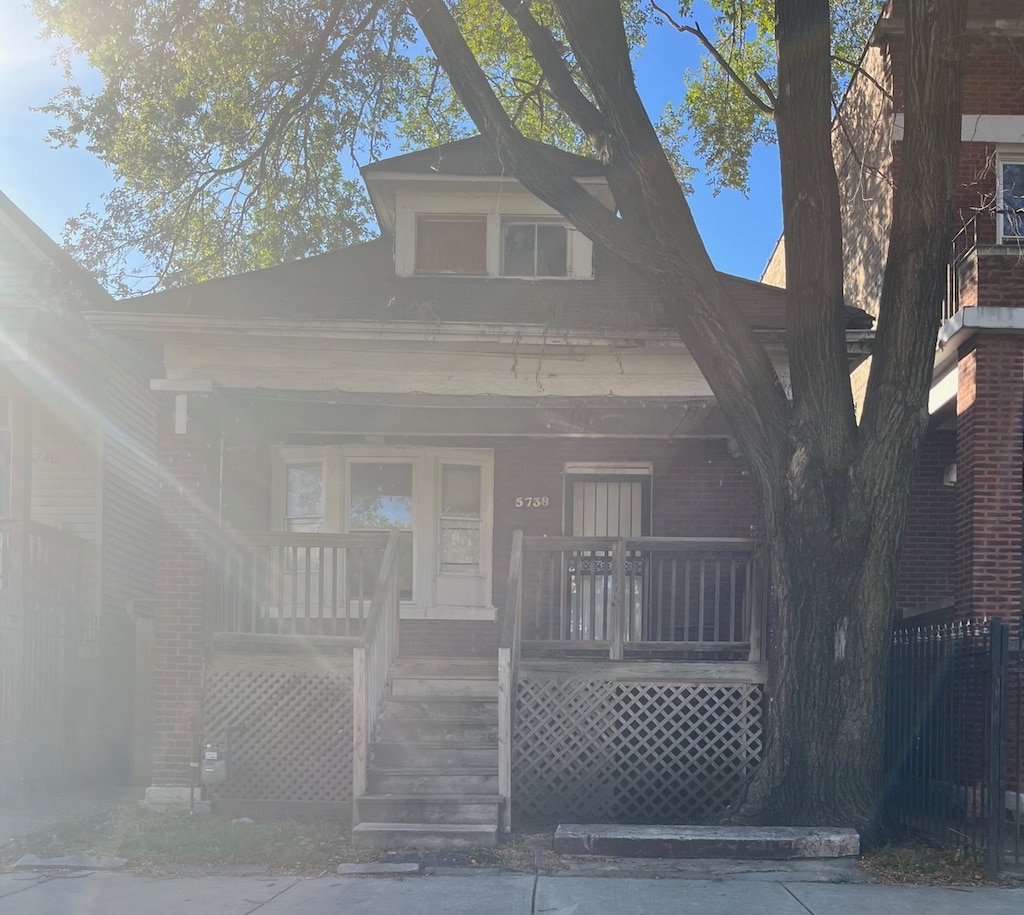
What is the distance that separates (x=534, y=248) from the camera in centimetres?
1278

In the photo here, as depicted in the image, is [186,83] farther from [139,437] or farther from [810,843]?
[810,843]

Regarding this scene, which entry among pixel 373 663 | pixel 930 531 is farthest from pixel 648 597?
pixel 930 531

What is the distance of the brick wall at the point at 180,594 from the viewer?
10203 mm

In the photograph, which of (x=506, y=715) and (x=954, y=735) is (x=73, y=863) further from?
→ (x=954, y=735)

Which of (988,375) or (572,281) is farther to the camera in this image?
(572,281)

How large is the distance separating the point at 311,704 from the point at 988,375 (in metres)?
6.83

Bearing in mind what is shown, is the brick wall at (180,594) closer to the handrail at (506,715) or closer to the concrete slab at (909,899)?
the handrail at (506,715)

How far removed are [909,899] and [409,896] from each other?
3045 millimetres

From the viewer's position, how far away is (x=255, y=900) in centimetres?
685

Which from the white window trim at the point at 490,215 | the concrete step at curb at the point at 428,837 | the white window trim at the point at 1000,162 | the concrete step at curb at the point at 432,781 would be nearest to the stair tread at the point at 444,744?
the concrete step at curb at the point at 432,781

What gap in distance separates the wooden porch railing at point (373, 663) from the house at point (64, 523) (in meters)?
3.26

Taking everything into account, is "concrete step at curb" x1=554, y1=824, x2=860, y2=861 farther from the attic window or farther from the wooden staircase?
the attic window

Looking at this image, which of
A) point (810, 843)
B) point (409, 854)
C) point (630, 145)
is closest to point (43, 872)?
point (409, 854)

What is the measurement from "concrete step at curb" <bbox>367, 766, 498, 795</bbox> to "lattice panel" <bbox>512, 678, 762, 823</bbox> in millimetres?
753
